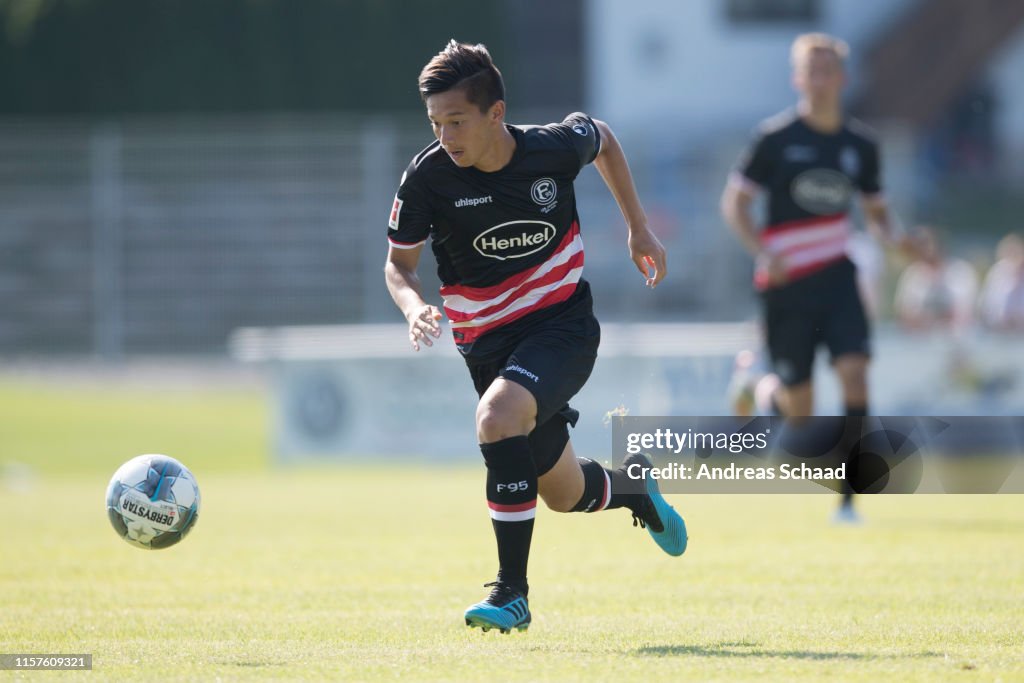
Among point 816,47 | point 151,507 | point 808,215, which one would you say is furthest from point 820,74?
point 151,507

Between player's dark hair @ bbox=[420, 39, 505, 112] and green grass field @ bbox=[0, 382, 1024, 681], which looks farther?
player's dark hair @ bbox=[420, 39, 505, 112]

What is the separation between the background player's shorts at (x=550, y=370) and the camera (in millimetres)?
6223

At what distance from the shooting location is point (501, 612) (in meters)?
5.89

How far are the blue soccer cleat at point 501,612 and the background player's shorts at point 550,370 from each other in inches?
28.1

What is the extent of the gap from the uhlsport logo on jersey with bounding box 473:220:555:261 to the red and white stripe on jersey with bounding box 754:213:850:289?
4353mm

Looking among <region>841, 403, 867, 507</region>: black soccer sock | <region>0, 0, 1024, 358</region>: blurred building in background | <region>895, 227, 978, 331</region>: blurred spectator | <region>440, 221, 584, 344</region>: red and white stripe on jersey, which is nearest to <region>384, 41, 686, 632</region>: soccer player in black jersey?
<region>440, 221, 584, 344</region>: red and white stripe on jersey

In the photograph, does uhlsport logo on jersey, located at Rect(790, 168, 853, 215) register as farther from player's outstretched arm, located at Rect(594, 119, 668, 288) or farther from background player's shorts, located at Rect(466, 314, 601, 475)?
background player's shorts, located at Rect(466, 314, 601, 475)

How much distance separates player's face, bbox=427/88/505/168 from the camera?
6.16 metres

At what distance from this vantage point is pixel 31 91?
27734 millimetres

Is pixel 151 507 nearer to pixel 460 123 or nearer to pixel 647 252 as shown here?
pixel 460 123

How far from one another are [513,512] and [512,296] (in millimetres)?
979

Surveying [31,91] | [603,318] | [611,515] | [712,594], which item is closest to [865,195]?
A: [611,515]

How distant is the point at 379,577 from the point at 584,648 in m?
2.53

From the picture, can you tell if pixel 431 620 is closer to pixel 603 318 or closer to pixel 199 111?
pixel 603 318
